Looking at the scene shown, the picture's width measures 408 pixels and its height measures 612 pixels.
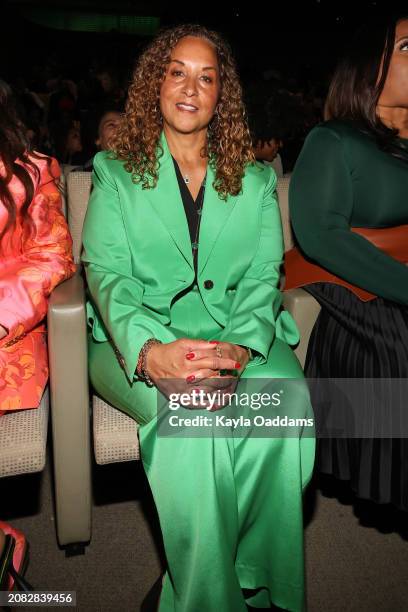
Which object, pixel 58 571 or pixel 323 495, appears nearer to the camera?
pixel 58 571

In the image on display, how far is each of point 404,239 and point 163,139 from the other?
30.7 inches

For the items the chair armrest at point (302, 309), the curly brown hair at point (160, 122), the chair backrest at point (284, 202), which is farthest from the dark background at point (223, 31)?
Result: the chair armrest at point (302, 309)

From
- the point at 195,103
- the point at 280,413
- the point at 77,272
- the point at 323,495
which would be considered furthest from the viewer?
the point at 323,495

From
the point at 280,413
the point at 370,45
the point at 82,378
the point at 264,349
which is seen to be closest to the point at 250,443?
the point at 280,413

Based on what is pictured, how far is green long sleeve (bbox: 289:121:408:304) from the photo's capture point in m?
1.53

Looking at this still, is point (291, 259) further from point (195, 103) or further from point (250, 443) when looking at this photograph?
point (250, 443)

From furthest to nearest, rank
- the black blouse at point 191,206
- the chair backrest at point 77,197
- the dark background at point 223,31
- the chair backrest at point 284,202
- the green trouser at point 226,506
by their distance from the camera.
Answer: the dark background at point 223,31, the chair backrest at point 284,202, the chair backrest at point 77,197, the black blouse at point 191,206, the green trouser at point 226,506

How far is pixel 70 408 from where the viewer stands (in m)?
1.43

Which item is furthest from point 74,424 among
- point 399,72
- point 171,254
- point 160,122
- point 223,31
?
point 223,31

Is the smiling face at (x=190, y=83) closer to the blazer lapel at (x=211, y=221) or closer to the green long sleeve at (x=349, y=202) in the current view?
the blazer lapel at (x=211, y=221)

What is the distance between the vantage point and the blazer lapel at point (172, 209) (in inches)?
60.1

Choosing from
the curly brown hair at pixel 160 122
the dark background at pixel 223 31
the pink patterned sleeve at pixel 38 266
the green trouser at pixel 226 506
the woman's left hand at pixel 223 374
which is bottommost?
the green trouser at pixel 226 506

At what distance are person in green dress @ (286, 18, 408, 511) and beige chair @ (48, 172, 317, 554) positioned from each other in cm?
17

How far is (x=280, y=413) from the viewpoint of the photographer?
1.31 m
